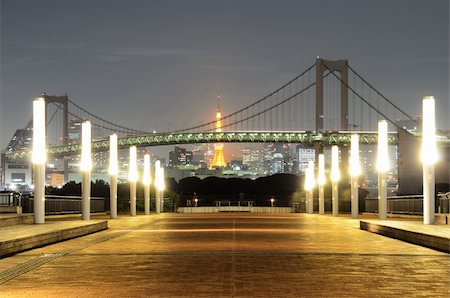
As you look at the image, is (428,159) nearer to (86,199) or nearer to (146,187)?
(86,199)

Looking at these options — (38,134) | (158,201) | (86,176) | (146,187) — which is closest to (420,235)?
(38,134)

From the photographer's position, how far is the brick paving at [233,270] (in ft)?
31.0

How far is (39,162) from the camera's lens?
2147 centimetres

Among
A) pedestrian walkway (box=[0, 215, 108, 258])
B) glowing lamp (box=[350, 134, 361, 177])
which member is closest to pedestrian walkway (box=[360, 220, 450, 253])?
pedestrian walkway (box=[0, 215, 108, 258])

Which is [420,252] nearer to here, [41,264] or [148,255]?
[148,255]

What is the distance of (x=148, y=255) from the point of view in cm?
1395

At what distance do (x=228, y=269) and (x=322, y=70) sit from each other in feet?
287

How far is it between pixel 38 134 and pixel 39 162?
73cm

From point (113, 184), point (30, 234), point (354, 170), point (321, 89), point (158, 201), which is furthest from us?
point (321, 89)

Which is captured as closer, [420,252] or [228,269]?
[228,269]

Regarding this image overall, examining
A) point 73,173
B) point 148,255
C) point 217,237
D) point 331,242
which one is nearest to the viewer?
point 148,255

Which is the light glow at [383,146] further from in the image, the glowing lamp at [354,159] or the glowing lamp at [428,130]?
the glowing lamp at [428,130]

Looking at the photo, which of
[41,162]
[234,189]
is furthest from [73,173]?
[41,162]

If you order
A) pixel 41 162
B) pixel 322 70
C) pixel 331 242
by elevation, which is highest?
pixel 322 70
